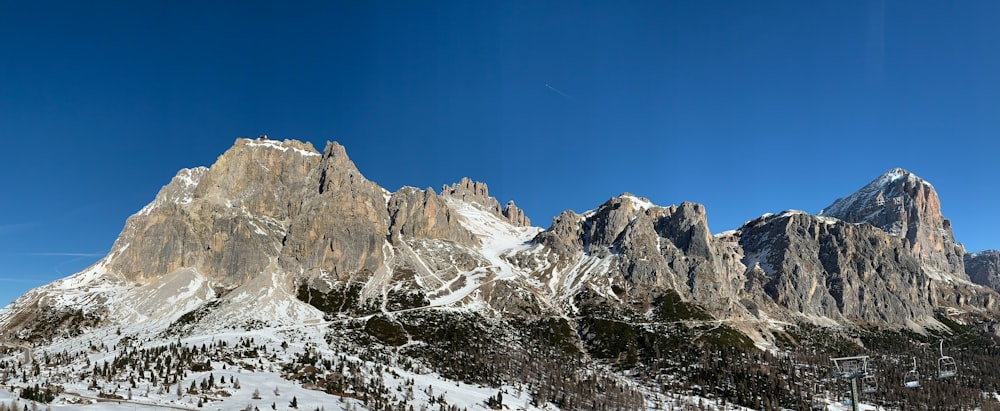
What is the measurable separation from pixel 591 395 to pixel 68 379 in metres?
146

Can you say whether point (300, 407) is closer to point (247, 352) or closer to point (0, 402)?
point (0, 402)

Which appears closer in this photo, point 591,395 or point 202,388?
point 202,388

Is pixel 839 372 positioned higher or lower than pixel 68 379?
higher

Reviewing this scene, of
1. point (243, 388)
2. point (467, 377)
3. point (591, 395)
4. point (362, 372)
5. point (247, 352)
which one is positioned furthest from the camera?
point (591, 395)

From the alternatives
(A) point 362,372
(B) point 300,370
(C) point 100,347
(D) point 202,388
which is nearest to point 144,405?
(D) point 202,388

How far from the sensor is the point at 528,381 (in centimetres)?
19550

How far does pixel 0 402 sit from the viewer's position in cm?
5628

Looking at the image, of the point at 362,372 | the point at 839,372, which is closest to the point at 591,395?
the point at 362,372

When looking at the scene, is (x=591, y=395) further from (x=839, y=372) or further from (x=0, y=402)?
(x=0, y=402)

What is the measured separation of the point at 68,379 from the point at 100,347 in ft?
455

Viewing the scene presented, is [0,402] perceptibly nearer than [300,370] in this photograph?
Yes

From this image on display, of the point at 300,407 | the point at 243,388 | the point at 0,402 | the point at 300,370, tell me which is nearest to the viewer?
the point at 0,402

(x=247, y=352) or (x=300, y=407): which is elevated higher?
(x=247, y=352)

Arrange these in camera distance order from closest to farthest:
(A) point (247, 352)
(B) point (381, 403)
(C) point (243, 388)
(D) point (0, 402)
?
(D) point (0, 402) → (C) point (243, 388) → (B) point (381, 403) → (A) point (247, 352)
